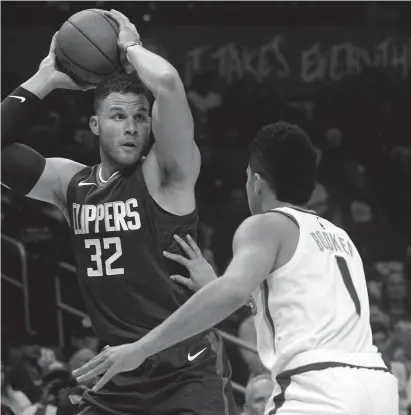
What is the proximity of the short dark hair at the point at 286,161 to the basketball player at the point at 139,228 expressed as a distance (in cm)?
60

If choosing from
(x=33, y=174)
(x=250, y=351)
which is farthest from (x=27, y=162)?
(x=250, y=351)

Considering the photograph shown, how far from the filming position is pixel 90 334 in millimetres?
9359

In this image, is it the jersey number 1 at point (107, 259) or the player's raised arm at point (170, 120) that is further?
the jersey number 1 at point (107, 259)

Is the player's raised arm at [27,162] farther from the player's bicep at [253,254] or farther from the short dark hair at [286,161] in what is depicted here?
the player's bicep at [253,254]

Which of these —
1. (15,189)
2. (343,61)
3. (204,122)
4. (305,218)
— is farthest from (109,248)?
(343,61)

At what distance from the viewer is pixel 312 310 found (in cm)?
312

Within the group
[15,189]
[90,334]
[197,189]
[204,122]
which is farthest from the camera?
[204,122]

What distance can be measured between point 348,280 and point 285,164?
0.43 metres

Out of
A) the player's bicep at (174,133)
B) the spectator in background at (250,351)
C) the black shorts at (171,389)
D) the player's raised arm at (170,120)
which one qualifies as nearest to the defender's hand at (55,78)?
the player's raised arm at (170,120)

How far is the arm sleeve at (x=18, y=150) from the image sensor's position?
421 cm

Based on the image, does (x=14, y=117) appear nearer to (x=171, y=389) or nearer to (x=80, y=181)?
(x=80, y=181)

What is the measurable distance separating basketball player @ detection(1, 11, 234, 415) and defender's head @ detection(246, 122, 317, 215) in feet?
1.93

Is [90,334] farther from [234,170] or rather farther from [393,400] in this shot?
[393,400]

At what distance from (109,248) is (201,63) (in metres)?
8.50
